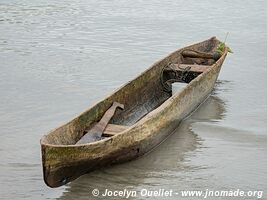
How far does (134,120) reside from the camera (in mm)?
7504

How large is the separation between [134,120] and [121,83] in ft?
7.90

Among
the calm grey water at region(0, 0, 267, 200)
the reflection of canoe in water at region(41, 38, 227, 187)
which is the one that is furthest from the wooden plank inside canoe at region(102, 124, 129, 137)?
the calm grey water at region(0, 0, 267, 200)

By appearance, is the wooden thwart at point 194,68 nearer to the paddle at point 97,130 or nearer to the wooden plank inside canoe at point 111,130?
the paddle at point 97,130

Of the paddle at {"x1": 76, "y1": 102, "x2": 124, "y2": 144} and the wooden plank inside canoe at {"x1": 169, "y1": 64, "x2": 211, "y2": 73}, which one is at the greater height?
the wooden plank inside canoe at {"x1": 169, "y1": 64, "x2": 211, "y2": 73}

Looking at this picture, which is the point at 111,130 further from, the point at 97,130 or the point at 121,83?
the point at 121,83

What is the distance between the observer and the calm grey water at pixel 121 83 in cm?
603

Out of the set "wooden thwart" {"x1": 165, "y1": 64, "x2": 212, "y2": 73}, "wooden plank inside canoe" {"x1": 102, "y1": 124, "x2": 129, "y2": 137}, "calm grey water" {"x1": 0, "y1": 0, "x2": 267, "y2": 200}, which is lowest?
"calm grey water" {"x1": 0, "y1": 0, "x2": 267, "y2": 200}

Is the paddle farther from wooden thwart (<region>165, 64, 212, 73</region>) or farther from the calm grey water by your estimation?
wooden thwart (<region>165, 64, 212, 73</region>)

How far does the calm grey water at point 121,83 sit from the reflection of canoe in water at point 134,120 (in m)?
0.26

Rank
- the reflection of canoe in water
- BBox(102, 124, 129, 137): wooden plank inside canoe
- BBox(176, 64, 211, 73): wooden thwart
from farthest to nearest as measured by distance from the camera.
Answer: BBox(176, 64, 211, 73): wooden thwart
BBox(102, 124, 129, 137): wooden plank inside canoe
the reflection of canoe in water

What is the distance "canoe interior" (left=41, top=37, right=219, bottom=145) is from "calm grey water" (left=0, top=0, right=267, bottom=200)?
22.0 inches

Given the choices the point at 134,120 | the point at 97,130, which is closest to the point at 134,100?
the point at 134,120

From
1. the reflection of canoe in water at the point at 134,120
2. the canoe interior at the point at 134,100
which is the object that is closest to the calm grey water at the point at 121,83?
the reflection of canoe in water at the point at 134,120

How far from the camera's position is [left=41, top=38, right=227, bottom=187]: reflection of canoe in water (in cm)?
528
